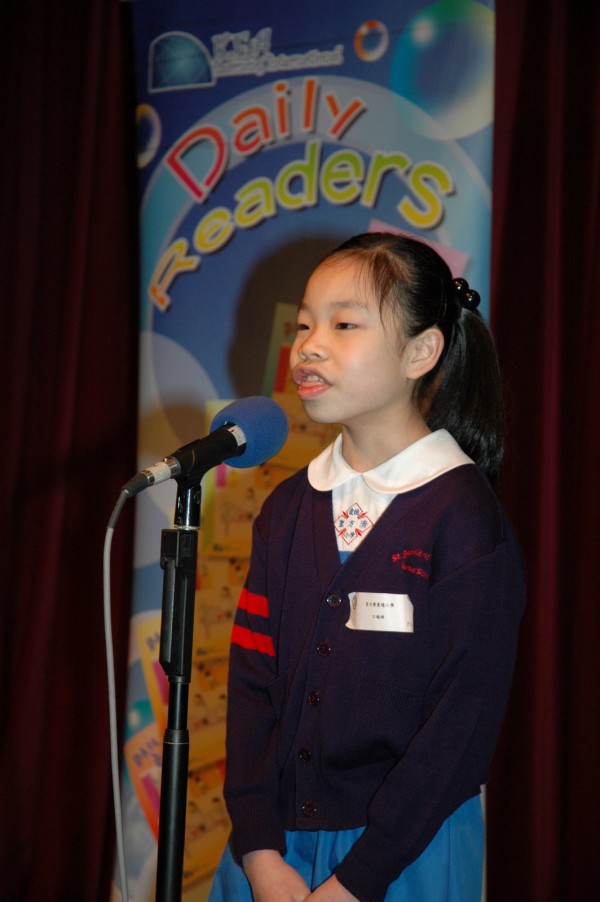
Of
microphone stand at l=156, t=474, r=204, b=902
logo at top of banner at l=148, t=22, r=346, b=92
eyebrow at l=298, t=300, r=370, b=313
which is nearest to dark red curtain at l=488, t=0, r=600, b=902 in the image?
logo at top of banner at l=148, t=22, r=346, b=92

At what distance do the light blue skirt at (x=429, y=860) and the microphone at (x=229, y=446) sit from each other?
44 centimetres

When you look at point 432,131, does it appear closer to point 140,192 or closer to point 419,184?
point 419,184

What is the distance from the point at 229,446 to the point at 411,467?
26cm

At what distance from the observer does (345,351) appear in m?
1.15

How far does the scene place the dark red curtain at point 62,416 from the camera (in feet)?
7.95

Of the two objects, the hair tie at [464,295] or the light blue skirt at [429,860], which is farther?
the hair tie at [464,295]

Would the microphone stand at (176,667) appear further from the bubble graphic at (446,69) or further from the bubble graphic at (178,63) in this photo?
the bubble graphic at (178,63)

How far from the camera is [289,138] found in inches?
88.1

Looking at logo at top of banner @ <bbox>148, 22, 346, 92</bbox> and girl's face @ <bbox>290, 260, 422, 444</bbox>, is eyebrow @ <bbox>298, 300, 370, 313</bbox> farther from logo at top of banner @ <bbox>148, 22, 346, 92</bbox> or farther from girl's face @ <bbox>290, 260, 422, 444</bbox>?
logo at top of banner @ <bbox>148, 22, 346, 92</bbox>

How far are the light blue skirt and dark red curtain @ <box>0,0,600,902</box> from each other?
0.92m

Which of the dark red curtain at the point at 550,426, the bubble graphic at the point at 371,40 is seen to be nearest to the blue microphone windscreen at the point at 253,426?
the dark red curtain at the point at 550,426

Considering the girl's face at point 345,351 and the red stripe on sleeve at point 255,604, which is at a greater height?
the girl's face at point 345,351

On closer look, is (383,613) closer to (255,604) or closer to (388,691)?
(388,691)

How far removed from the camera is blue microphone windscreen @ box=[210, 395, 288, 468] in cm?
105
